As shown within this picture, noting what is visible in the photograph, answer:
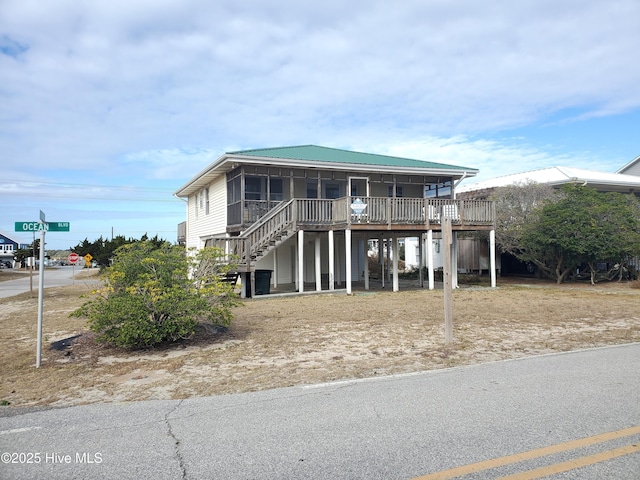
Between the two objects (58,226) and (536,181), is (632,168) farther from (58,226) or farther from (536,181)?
(58,226)

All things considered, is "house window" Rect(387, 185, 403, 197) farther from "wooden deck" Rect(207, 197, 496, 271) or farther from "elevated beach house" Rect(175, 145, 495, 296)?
"wooden deck" Rect(207, 197, 496, 271)

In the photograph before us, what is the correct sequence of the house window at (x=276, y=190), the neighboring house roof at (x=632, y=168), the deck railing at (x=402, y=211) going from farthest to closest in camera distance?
1. the neighboring house roof at (x=632, y=168)
2. the house window at (x=276, y=190)
3. the deck railing at (x=402, y=211)

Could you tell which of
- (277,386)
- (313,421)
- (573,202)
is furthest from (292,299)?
(573,202)

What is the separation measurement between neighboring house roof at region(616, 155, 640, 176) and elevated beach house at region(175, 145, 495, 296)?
21.2m

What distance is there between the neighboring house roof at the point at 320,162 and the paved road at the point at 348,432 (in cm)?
1378

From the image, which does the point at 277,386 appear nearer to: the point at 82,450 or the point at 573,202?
the point at 82,450

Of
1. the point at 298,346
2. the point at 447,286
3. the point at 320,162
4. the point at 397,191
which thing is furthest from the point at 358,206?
the point at 298,346

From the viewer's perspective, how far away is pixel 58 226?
8031 mm

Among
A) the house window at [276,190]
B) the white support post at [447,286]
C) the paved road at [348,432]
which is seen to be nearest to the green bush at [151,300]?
the paved road at [348,432]

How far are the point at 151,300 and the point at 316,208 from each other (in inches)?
420

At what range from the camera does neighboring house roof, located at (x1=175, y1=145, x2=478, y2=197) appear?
62.7 ft

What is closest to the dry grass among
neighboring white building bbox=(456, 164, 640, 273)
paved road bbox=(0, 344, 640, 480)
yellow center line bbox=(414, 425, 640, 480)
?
paved road bbox=(0, 344, 640, 480)

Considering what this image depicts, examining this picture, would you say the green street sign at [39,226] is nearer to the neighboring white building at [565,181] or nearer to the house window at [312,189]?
the house window at [312,189]

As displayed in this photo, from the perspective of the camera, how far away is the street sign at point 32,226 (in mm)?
7762
